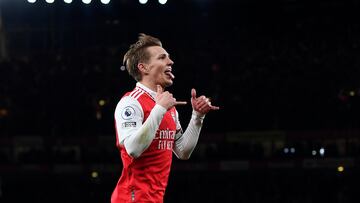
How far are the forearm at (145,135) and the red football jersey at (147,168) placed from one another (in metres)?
0.19

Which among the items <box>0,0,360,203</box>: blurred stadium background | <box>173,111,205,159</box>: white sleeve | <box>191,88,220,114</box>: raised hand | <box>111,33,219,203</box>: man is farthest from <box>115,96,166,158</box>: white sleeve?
<box>0,0,360,203</box>: blurred stadium background

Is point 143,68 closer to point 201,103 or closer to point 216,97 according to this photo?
point 201,103

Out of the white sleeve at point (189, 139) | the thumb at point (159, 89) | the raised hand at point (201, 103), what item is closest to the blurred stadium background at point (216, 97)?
the white sleeve at point (189, 139)

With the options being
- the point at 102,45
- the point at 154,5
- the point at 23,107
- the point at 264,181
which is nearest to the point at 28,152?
the point at 23,107

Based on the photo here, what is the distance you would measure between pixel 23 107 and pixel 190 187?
13.7 feet

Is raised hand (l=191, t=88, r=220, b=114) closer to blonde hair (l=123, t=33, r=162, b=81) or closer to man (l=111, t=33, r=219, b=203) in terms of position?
man (l=111, t=33, r=219, b=203)

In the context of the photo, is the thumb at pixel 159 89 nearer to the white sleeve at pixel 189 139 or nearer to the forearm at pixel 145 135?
the forearm at pixel 145 135

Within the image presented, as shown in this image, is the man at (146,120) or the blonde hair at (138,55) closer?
the man at (146,120)

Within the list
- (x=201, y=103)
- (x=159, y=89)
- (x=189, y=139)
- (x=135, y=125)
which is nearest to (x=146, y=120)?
(x=135, y=125)

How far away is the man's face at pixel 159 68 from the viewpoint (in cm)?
350

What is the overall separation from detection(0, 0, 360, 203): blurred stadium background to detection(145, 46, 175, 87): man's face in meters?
9.90

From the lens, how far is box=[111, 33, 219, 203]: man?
10.8 ft

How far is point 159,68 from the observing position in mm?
3506

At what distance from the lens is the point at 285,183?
14383mm
